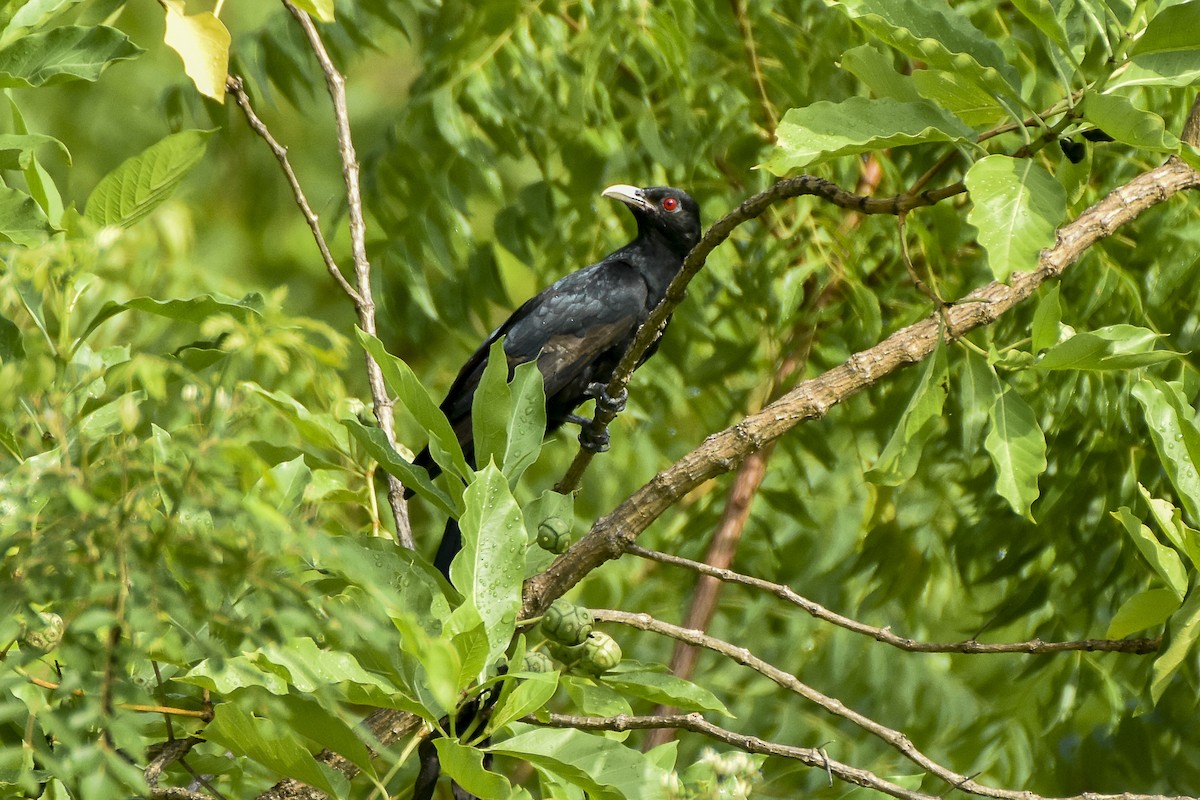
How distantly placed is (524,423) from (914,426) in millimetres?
637

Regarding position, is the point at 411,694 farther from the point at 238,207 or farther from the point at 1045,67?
the point at 238,207

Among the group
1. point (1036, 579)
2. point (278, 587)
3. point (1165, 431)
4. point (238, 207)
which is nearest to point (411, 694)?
point (278, 587)

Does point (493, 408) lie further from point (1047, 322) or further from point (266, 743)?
point (1047, 322)

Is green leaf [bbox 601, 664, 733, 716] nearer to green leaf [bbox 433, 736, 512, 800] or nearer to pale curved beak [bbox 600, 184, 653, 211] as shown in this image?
green leaf [bbox 433, 736, 512, 800]

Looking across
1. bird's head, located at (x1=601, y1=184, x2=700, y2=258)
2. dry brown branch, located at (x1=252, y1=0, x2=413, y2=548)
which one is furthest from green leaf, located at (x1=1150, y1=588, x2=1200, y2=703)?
bird's head, located at (x1=601, y1=184, x2=700, y2=258)

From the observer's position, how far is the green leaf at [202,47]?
2.10m

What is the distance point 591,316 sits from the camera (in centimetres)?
379

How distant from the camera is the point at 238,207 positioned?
7688mm

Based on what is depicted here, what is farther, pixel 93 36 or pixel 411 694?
pixel 93 36

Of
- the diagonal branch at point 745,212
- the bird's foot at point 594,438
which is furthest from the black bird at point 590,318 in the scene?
the diagonal branch at point 745,212

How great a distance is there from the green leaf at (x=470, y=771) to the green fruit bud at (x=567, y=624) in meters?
0.60

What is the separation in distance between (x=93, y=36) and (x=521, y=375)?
0.92 m

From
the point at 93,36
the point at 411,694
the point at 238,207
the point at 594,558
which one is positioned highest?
the point at 93,36

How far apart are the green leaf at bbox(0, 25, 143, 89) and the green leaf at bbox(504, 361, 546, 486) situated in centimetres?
85
